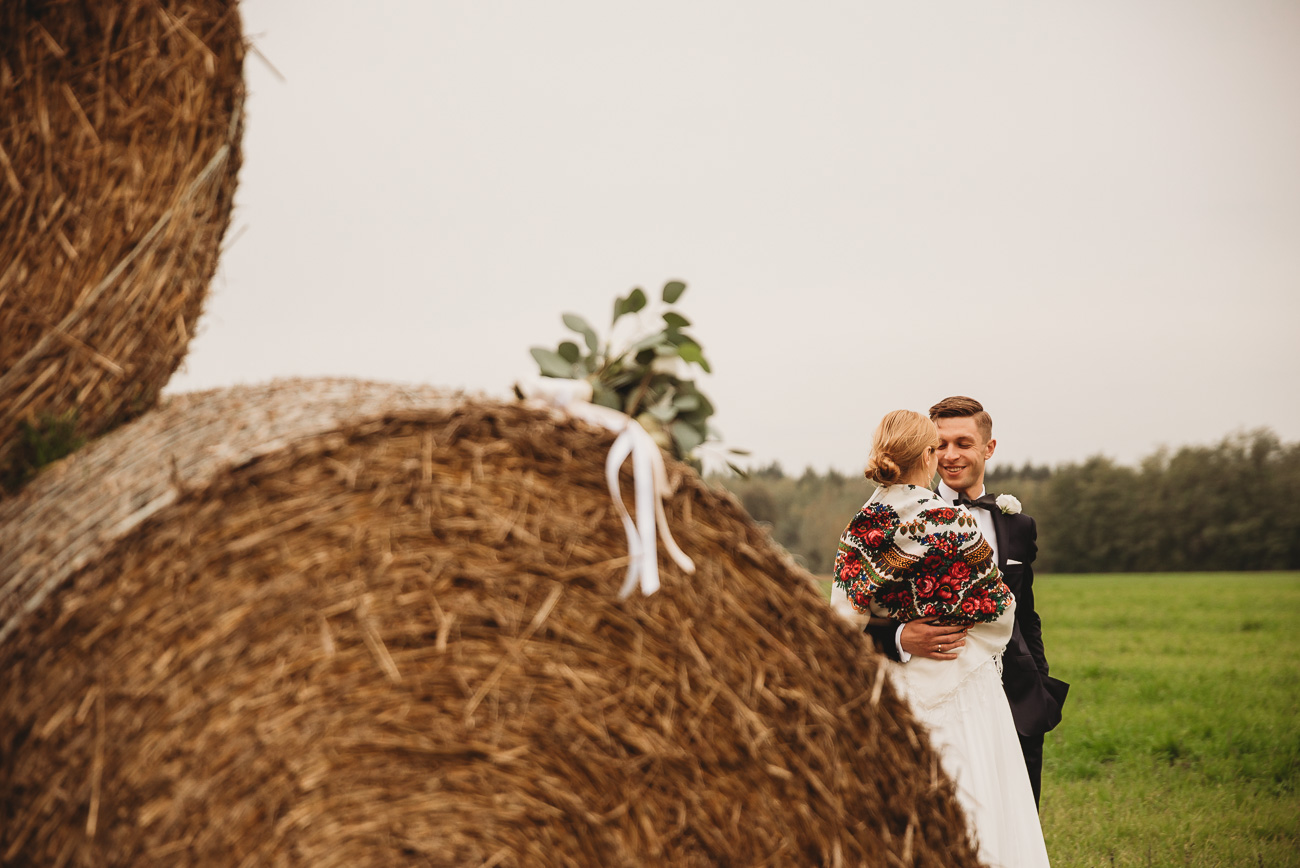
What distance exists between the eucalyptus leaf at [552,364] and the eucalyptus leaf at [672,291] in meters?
0.28

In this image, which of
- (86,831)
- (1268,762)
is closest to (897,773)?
(86,831)

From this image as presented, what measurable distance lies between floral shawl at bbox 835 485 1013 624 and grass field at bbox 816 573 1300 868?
2166 millimetres

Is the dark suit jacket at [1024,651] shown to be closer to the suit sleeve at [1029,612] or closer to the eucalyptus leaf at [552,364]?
the suit sleeve at [1029,612]

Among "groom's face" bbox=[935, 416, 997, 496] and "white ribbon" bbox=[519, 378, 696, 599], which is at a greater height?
"groom's face" bbox=[935, 416, 997, 496]

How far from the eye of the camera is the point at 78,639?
1699 millimetres

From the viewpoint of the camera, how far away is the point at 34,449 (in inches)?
79.8

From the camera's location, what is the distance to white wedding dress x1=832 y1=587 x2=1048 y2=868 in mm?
3273

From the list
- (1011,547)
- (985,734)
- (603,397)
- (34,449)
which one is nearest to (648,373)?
(603,397)

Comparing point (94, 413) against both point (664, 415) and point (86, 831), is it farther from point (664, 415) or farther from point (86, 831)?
point (664, 415)

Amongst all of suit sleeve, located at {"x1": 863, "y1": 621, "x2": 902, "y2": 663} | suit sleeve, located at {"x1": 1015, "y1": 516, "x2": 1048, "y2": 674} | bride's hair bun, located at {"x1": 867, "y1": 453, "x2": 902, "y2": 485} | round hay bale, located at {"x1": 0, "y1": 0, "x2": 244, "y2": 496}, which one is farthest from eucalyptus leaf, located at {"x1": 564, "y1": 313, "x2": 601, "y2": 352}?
suit sleeve, located at {"x1": 1015, "y1": 516, "x2": 1048, "y2": 674}

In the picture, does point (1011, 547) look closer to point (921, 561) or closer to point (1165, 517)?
point (921, 561)

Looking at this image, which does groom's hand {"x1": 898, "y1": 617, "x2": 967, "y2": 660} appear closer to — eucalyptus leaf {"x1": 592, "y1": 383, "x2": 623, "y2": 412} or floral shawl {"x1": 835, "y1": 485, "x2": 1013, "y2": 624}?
floral shawl {"x1": 835, "y1": 485, "x2": 1013, "y2": 624}

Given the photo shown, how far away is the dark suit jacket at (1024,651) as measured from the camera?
3.86 m

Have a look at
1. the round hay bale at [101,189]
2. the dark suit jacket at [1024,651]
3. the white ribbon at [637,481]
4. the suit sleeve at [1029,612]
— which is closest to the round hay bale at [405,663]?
the white ribbon at [637,481]
